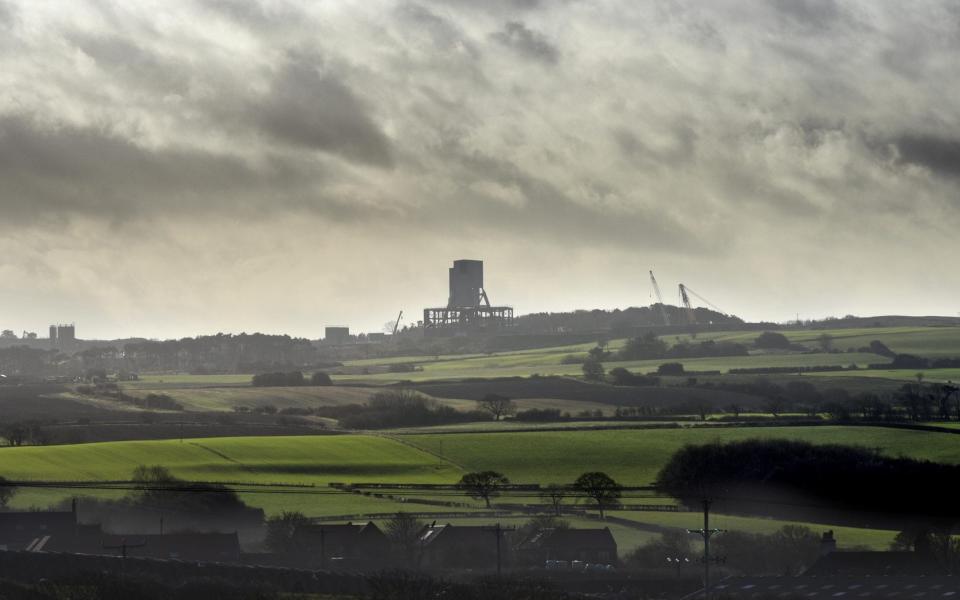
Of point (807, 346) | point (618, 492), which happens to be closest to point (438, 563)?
point (618, 492)

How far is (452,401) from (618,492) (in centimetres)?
5820

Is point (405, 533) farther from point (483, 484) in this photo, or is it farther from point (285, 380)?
point (285, 380)

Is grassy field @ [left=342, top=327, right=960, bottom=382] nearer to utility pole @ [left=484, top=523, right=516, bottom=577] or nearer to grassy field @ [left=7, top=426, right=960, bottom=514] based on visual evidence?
grassy field @ [left=7, top=426, right=960, bottom=514]

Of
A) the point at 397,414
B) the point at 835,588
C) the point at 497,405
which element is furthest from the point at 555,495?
the point at 497,405

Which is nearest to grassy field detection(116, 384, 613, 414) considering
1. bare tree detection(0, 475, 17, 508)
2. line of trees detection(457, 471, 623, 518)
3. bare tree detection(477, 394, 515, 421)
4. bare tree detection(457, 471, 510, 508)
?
bare tree detection(477, 394, 515, 421)

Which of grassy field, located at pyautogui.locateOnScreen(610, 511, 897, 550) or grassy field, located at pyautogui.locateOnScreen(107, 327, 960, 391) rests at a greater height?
grassy field, located at pyautogui.locateOnScreen(107, 327, 960, 391)

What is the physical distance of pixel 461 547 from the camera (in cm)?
5959

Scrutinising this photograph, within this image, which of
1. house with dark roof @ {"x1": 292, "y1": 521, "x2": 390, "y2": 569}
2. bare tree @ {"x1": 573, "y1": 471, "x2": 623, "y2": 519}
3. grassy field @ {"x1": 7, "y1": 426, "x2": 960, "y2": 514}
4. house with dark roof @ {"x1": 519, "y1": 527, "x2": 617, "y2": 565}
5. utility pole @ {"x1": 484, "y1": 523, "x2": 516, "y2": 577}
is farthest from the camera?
grassy field @ {"x1": 7, "y1": 426, "x2": 960, "y2": 514}

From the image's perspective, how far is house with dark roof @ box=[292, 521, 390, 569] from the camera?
57.4m

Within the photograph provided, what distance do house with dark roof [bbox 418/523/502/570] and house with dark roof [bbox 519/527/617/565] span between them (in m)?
0.99

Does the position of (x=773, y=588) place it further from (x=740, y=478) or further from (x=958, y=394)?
(x=958, y=394)

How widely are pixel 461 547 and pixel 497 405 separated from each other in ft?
201

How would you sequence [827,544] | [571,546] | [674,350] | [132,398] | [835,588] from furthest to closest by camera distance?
[674,350] → [132,398] → [571,546] → [827,544] → [835,588]

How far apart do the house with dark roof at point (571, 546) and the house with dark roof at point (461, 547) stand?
99 centimetres
